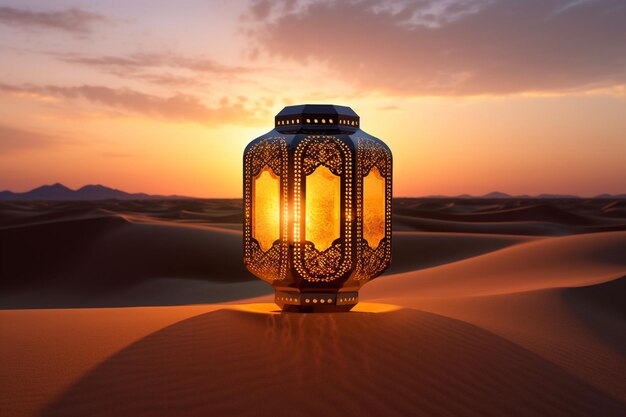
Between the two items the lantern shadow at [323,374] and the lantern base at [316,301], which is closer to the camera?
the lantern shadow at [323,374]

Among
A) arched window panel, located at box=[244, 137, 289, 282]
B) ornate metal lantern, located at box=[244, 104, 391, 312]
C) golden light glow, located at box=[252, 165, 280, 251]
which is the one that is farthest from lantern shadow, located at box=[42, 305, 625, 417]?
golden light glow, located at box=[252, 165, 280, 251]

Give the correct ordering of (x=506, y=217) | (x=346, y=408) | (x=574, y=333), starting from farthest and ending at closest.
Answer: (x=506, y=217) < (x=574, y=333) < (x=346, y=408)

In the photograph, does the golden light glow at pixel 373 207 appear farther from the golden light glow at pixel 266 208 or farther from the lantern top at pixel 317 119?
the golden light glow at pixel 266 208

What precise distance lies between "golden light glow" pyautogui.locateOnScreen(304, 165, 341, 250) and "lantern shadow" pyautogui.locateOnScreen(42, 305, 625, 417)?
0.61 m

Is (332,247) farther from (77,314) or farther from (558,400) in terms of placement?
(77,314)

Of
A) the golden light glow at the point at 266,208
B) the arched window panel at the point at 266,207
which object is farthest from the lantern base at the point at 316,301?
the golden light glow at the point at 266,208

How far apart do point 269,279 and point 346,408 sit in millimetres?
1246

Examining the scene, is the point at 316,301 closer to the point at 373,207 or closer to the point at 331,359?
the point at 331,359

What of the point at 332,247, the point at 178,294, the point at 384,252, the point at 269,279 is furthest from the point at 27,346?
the point at 178,294

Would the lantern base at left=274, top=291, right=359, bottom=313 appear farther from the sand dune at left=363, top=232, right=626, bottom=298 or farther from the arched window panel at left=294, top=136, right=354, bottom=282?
the sand dune at left=363, top=232, right=626, bottom=298

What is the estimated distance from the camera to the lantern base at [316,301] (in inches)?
171

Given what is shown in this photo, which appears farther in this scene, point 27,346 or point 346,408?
point 27,346

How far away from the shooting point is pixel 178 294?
1423cm

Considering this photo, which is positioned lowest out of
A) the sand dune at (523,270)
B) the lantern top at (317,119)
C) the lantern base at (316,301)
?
the sand dune at (523,270)
